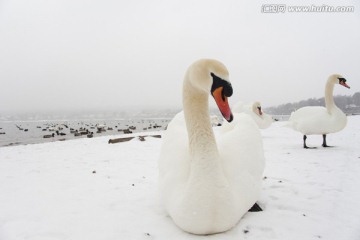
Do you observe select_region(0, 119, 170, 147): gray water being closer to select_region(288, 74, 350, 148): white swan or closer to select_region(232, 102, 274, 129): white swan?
select_region(232, 102, 274, 129): white swan

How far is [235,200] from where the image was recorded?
119 inches

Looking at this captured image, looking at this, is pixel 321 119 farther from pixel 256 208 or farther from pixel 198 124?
pixel 198 124

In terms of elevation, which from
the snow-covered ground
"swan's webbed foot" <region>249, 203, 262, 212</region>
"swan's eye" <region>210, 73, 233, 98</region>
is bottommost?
the snow-covered ground

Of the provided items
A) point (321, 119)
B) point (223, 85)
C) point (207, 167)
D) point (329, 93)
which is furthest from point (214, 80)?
point (329, 93)

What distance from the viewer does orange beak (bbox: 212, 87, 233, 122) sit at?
2912mm

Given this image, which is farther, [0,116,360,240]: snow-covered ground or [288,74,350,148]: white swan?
[288,74,350,148]: white swan

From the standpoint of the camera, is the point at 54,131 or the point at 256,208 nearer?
the point at 256,208

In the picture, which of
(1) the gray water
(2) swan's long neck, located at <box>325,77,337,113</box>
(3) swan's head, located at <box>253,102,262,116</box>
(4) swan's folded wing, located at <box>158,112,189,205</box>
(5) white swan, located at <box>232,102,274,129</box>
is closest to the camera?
(4) swan's folded wing, located at <box>158,112,189,205</box>

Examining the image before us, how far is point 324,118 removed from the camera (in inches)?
331

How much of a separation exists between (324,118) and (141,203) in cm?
638

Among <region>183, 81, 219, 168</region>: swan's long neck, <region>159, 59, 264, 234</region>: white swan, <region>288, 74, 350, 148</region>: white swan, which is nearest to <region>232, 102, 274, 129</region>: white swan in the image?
<region>288, 74, 350, 148</region>: white swan

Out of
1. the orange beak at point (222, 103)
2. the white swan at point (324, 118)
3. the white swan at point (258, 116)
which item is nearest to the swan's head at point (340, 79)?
the white swan at point (324, 118)

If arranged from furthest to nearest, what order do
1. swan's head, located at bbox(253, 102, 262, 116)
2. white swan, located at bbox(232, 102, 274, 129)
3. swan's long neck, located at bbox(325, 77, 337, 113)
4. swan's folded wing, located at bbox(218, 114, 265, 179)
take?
1. swan's head, located at bbox(253, 102, 262, 116)
2. white swan, located at bbox(232, 102, 274, 129)
3. swan's long neck, located at bbox(325, 77, 337, 113)
4. swan's folded wing, located at bbox(218, 114, 265, 179)

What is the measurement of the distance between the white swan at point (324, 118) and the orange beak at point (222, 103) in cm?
639
